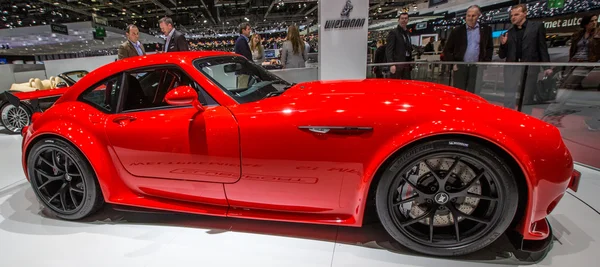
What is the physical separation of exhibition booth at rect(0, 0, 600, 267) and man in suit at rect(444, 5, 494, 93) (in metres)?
2.10

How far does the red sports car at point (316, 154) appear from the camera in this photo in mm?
1466

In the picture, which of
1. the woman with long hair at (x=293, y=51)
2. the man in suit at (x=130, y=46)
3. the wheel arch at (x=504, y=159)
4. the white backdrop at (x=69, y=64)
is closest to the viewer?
the wheel arch at (x=504, y=159)

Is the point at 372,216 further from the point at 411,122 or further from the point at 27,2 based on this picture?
the point at 27,2

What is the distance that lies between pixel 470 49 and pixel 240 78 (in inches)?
141

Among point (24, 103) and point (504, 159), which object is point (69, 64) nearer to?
point (24, 103)

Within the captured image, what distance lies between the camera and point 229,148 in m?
1.72

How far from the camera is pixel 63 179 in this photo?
2266mm

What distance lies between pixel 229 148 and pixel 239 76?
2.59 ft

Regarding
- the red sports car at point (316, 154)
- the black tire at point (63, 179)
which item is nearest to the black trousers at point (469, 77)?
the red sports car at point (316, 154)

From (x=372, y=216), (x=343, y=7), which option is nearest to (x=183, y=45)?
(x=343, y=7)

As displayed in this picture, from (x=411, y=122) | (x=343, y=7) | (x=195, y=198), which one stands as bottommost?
(x=195, y=198)

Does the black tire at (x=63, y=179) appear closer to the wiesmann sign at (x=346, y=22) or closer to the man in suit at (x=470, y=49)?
the wiesmann sign at (x=346, y=22)

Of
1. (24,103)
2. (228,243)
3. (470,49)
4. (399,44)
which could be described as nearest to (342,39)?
(399,44)

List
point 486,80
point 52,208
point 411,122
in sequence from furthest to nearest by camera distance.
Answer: point 486,80 < point 52,208 < point 411,122
